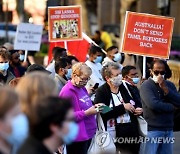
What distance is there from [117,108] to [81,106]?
43 cm

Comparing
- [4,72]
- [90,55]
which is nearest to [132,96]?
[4,72]

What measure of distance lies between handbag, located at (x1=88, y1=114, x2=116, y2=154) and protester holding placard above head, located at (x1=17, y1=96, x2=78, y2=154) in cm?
413

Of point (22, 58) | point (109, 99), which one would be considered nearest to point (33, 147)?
point (109, 99)

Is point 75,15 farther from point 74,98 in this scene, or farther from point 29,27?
point 74,98

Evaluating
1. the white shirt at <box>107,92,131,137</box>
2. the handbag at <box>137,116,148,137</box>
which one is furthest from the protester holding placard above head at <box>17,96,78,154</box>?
the handbag at <box>137,116,148,137</box>

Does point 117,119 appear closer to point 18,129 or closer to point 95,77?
point 95,77

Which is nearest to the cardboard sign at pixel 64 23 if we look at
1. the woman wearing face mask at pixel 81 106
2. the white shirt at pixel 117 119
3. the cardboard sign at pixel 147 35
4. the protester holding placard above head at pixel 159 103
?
the cardboard sign at pixel 147 35

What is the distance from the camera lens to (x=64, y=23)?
45.6 feet

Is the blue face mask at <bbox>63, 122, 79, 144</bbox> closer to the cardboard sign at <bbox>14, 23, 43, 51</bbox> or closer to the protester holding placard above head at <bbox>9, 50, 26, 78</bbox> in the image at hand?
the protester holding placard above head at <bbox>9, 50, 26, 78</bbox>

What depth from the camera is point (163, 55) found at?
1095 centimetres

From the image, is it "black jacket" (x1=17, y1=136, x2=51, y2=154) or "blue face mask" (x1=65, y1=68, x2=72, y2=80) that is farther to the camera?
"blue face mask" (x1=65, y1=68, x2=72, y2=80)

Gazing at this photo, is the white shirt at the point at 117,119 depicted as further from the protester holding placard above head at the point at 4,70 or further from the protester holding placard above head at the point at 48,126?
the protester holding placard above head at the point at 48,126

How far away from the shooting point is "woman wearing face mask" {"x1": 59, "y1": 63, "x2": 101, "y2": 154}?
838 cm

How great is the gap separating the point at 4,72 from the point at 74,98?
1605 mm
